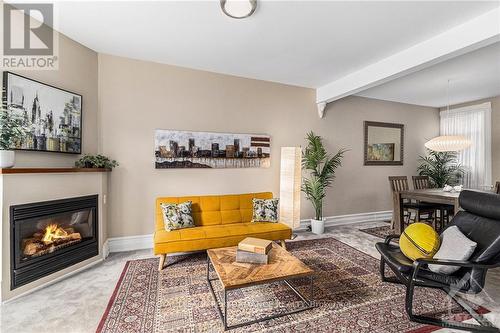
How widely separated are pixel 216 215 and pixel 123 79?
243 centimetres

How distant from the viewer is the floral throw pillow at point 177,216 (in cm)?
314

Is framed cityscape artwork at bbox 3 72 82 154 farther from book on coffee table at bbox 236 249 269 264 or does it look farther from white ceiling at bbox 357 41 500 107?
white ceiling at bbox 357 41 500 107

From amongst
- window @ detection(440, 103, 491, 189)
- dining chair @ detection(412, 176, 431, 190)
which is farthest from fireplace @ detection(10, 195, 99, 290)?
window @ detection(440, 103, 491, 189)

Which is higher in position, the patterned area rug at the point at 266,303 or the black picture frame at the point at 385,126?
the black picture frame at the point at 385,126

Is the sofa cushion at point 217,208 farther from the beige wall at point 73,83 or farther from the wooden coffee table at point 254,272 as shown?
the beige wall at point 73,83

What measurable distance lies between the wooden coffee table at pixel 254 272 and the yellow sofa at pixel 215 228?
0.57 m

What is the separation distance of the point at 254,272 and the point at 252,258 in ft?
0.63

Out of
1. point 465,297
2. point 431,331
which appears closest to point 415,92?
point 465,297

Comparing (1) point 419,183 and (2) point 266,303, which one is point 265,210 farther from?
(1) point 419,183

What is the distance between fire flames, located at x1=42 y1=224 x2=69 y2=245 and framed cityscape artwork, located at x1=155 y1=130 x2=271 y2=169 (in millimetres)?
1394

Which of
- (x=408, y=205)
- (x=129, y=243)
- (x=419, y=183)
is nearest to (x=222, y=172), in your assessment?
(x=129, y=243)

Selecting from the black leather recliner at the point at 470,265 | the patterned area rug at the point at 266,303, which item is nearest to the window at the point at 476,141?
the black leather recliner at the point at 470,265

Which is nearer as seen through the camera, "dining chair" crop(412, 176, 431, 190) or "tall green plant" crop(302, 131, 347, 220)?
"tall green plant" crop(302, 131, 347, 220)

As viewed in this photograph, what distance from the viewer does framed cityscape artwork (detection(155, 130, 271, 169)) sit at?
3637 mm
